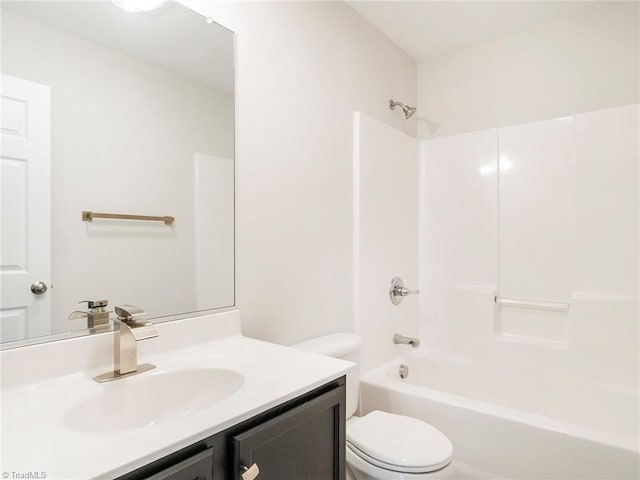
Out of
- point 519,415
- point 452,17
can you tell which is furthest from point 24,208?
point 452,17

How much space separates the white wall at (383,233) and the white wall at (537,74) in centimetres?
40

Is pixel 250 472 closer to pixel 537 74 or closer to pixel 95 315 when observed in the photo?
pixel 95 315

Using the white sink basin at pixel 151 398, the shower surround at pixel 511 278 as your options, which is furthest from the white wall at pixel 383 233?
the white sink basin at pixel 151 398

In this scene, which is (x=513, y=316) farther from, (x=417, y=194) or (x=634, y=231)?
(x=417, y=194)

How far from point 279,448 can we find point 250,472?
102 millimetres

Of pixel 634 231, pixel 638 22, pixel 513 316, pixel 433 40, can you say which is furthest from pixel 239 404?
pixel 638 22

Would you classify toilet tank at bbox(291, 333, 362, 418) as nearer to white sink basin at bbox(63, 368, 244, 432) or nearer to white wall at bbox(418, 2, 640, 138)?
white sink basin at bbox(63, 368, 244, 432)

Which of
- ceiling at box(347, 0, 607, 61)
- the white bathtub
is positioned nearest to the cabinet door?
the white bathtub

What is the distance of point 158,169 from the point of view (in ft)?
4.09

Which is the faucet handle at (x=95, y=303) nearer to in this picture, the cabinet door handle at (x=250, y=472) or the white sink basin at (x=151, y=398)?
the white sink basin at (x=151, y=398)

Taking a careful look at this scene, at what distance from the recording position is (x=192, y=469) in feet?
2.28

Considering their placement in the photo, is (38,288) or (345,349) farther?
(345,349)

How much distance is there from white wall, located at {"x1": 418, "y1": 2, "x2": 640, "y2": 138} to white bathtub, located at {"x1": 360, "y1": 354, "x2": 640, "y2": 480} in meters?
1.54

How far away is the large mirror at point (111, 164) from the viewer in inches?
37.8
